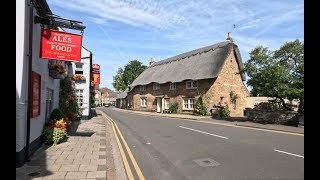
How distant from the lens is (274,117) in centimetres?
2105

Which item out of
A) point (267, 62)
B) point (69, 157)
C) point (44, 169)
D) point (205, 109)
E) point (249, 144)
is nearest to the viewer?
point (44, 169)

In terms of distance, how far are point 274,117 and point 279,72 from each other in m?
3.40

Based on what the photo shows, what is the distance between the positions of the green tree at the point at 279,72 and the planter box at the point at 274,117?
3.96 feet

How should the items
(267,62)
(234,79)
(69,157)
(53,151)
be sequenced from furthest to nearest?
1. (234,79)
2. (267,62)
3. (53,151)
4. (69,157)

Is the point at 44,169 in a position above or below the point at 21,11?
below

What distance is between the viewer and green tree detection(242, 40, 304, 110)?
19.7 m

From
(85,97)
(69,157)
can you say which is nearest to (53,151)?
(69,157)

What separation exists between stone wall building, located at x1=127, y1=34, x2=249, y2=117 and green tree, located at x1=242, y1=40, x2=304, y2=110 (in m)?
9.54

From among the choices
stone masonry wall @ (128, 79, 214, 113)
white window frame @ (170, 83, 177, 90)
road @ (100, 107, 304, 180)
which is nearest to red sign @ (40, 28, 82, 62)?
road @ (100, 107, 304, 180)

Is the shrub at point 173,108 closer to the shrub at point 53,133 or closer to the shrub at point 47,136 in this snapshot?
the shrub at point 53,133
